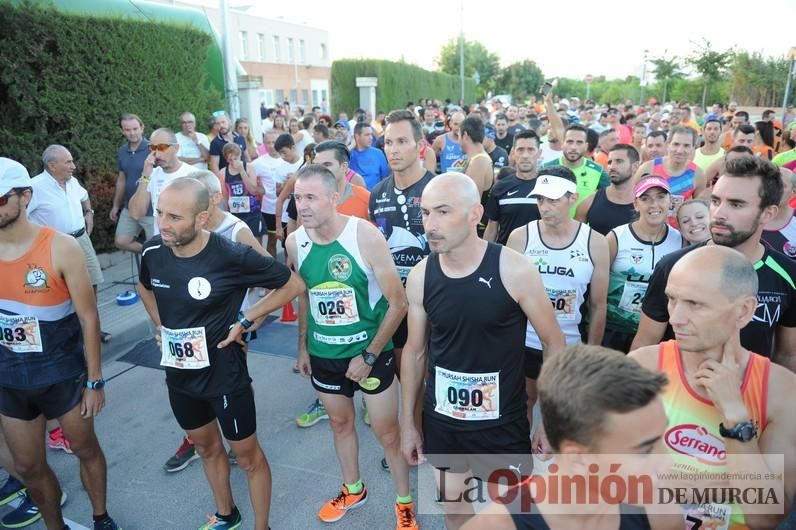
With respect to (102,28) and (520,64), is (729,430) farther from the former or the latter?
(520,64)

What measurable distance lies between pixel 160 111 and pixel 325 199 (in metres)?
7.77

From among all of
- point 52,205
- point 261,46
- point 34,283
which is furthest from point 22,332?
point 261,46

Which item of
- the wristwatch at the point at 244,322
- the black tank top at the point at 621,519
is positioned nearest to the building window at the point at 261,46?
the wristwatch at the point at 244,322

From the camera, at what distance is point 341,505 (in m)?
3.37

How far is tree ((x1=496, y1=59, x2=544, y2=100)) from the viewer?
5594 centimetres

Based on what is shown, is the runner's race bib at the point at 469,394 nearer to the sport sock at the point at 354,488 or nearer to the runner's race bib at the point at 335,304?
the runner's race bib at the point at 335,304

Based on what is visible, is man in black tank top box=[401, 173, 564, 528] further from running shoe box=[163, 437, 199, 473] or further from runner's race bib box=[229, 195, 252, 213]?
runner's race bib box=[229, 195, 252, 213]

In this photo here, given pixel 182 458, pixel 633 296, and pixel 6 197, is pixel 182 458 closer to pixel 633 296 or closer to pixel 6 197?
pixel 6 197

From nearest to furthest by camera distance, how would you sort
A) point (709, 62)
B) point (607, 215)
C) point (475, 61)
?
point (607, 215) < point (709, 62) < point (475, 61)

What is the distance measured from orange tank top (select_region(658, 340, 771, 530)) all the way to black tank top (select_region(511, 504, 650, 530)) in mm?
516

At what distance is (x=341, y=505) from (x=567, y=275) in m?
2.03

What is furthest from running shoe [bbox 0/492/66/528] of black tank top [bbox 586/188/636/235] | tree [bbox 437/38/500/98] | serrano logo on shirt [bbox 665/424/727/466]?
tree [bbox 437/38/500/98]

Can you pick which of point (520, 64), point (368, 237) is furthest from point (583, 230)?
point (520, 64)

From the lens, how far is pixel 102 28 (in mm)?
8031
